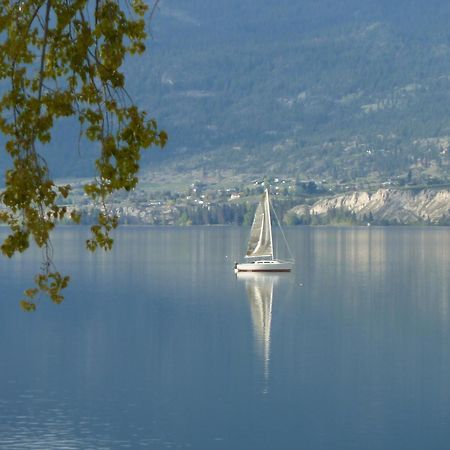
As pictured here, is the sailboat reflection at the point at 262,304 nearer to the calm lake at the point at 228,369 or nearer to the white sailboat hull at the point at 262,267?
the calm lake at the point at 228,369

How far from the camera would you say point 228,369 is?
7625cm

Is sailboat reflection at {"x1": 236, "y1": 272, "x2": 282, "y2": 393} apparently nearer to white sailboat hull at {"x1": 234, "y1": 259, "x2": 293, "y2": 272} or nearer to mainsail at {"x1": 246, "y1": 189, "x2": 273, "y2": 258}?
white sailboat hull at {"x1": 234, "y1": 259, "x2": 293, "y2": 272}

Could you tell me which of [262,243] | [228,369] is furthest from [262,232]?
[228,369]

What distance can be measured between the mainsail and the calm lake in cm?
1976

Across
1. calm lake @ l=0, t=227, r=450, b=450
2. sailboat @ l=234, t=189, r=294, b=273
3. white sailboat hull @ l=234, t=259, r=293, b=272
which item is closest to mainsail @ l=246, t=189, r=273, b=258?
sailboat @ l=234, t=189, r=294, b=273

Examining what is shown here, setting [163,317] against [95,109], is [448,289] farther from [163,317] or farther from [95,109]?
[95,109]

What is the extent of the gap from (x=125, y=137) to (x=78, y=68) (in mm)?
1505

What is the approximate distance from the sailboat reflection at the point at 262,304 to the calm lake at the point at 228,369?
266 mm

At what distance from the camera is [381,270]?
179m

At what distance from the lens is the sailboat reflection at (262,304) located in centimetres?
8619

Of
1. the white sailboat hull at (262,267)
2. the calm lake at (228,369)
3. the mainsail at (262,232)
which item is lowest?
the calm lake at (228,369)

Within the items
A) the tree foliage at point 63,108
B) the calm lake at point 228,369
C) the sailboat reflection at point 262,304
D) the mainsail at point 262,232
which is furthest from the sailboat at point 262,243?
the tree foliage at point 63,108

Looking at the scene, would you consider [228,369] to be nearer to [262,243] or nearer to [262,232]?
[262,232]

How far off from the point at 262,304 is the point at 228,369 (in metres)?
45.7
